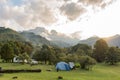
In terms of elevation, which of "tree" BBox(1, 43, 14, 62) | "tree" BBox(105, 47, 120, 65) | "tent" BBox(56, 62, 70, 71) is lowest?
"tent" BBox(56, 62, 70, 71)

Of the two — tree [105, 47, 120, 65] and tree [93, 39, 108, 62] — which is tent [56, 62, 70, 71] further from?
tree [93, 39, 108, 62]

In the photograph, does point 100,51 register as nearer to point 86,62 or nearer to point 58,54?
point 58,54

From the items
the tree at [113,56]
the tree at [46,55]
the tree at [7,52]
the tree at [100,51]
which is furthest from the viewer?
the tree at [100,51]

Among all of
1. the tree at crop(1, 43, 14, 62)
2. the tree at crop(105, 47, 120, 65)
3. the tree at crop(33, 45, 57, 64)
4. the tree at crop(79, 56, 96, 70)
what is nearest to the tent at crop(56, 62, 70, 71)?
the tree at crop(79, 56, 96, 70)

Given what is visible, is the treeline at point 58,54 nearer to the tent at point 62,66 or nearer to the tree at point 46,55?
the tree at point 46,55

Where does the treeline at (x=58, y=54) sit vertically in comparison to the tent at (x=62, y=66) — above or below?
above

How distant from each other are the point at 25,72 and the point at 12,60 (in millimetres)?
51277

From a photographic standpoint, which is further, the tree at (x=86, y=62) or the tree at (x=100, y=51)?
the tree at (x=100, y=51)

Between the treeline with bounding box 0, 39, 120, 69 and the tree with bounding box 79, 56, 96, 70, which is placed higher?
the treeline with bounding box 0, 39, 120, 69

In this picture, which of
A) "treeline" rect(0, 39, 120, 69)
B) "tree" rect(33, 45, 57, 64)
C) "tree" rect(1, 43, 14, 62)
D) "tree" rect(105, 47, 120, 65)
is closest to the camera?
"tree" rect(105, 47, 120, 65)

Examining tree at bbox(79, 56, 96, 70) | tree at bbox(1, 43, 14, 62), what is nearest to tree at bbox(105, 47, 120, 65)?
tree at bbox(79, 56, 96, 70)

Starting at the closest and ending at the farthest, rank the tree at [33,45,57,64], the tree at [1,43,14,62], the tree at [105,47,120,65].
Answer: the tree at [105,47,120,65], the tree at [33,45,57,64], the tree at [1,43,14,62]

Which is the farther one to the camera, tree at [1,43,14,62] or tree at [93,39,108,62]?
tree at [93,39,108,62]

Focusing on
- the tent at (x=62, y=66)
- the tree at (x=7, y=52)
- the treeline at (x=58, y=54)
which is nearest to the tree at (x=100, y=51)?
the treeline at (x=58, y=54)
